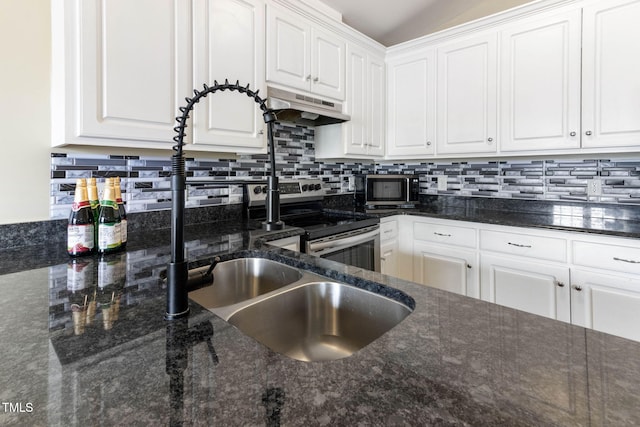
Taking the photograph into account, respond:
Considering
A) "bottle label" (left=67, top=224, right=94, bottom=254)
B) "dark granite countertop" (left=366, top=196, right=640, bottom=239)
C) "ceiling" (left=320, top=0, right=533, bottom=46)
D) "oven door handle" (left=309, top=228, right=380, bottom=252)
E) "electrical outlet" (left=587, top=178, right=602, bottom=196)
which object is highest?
"ceiling" (left=320, top=0, right=533, bottom=46)

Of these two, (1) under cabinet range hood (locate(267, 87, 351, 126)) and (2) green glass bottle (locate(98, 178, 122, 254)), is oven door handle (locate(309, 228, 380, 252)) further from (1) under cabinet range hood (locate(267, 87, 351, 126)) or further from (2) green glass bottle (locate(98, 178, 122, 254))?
(2) green glass bottle (locate(98, 178, 122, 254))

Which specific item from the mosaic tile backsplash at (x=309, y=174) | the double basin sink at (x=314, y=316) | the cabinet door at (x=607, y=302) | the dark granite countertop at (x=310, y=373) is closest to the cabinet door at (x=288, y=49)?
the mosaic tile backsplash at (x=309, y=174)

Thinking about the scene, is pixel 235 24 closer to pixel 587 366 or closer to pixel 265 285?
pixel 265 285

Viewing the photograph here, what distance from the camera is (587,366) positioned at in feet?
1.55

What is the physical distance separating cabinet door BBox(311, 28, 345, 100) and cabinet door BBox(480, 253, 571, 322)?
63.1 inches

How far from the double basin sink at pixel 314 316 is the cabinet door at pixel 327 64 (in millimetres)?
1603

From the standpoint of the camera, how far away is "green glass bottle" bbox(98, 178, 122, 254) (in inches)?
48.2

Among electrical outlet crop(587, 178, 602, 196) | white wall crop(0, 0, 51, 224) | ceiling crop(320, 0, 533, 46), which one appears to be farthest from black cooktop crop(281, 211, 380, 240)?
ceiling crop(320, 0, 533, 46)

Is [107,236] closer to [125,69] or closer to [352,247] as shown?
[125,69]

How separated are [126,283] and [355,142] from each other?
6.73 feet

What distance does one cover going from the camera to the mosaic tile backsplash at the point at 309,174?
5.12 ft

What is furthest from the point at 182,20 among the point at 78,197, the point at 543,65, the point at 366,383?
the point at 543,65

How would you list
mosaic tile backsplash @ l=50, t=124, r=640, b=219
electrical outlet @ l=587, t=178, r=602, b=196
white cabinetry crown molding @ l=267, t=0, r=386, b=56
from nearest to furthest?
mosaic tile backsplash @ l=50, t=124, r=640, b=219 → white cabinetry crown molding @ l=267, t=0, r=386, b=56 → electrical outlet @ l=587, t=178, r=602, b=196

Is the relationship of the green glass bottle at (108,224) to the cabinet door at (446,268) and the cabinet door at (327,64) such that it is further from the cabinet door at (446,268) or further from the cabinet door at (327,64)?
the cabinet door at (446,268)
